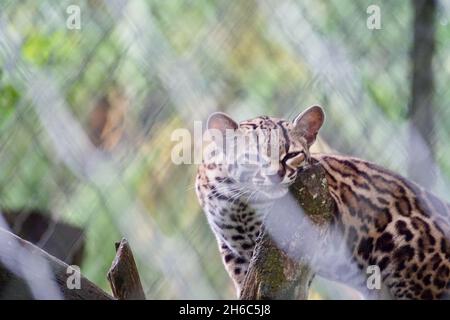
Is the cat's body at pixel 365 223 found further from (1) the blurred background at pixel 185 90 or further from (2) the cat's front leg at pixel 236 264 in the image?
(1) the blurred background at pixel 185 90

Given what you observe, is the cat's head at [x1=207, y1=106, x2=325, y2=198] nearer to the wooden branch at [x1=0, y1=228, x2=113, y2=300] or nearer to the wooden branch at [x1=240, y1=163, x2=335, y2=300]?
the wooden branch at [x1=240, y1=163, x2=335, y2=300]

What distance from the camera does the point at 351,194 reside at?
2520 mm

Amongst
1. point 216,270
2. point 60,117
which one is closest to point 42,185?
point 60,117

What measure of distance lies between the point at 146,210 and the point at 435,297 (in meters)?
1.06

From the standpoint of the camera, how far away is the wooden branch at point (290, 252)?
1.81 metres

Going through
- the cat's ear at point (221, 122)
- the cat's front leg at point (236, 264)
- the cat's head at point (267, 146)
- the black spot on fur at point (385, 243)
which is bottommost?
the cat's front leg at point (236, 264)

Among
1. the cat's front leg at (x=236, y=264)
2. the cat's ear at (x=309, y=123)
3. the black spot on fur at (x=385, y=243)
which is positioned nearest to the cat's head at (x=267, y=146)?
the cat's ear at (x=309, y=123)

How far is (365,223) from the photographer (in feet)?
8.26

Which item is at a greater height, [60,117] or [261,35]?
[261,35]

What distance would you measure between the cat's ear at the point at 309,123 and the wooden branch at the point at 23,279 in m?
0.72

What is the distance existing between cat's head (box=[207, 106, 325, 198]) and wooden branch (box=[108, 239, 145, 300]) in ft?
1.63

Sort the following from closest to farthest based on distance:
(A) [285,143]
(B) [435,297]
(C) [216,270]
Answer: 1. (A) [285,143]
2. (B) [435,297]
3. (C) [216,270]

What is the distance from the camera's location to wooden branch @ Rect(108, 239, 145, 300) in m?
1.81

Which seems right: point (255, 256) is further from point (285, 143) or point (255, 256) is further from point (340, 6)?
point (340, 6)
